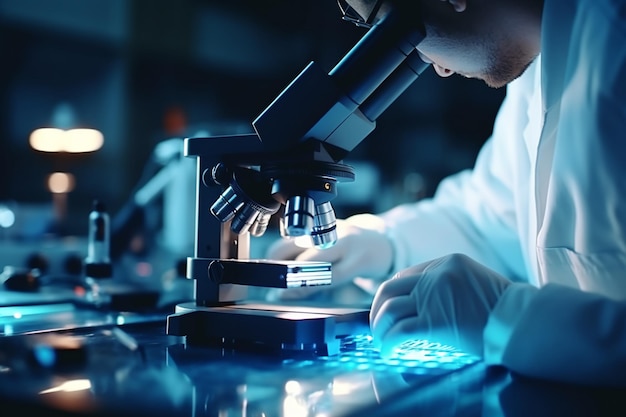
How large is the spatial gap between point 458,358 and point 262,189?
0.32m

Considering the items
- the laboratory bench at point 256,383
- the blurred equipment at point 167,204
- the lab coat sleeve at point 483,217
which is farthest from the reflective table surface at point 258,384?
the blurred equipment at point 167,204

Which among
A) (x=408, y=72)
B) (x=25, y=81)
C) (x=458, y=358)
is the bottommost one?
(x=458, y=358)

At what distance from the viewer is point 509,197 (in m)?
1.54

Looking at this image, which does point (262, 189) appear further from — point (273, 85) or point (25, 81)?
point (273, 85)

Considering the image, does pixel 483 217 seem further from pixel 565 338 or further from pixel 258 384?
pixel 258 384

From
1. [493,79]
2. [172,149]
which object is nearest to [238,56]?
[172,149]

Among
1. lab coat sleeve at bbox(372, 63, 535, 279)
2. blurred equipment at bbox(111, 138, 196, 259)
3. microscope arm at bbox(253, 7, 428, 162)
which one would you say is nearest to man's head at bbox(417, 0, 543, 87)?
microscope arm at bbox(253, 7, 428, 162)

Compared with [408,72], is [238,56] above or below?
above

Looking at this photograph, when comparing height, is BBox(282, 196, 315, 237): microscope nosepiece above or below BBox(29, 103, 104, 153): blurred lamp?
below

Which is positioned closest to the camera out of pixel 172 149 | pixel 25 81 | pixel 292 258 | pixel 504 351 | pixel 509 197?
pixel 504 351

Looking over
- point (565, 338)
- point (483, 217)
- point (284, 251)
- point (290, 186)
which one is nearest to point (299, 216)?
point (290, 186)

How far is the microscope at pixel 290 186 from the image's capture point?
0.75 m

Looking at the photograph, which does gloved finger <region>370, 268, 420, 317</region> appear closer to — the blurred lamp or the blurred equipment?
the blurred equipment

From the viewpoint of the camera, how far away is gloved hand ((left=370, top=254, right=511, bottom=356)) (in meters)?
0.70
